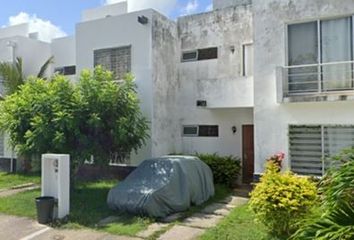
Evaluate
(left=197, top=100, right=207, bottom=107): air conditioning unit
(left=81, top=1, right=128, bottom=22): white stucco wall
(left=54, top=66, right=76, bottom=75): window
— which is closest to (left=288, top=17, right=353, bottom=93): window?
(left=197, top=100, right=207, bottom=107): air conditioning unit

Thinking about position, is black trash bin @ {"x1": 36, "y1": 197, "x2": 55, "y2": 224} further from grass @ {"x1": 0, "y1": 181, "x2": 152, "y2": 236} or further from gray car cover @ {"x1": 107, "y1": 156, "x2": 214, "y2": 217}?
gray car cover @ {"x1": 107, "y1": 156, "x2": 214, "y2": 217}

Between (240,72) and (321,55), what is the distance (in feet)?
12.8

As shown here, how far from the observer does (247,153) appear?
621 inches

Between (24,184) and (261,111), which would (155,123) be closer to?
(261,111)

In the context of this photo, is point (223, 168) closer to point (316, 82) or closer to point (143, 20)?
point (316, 82)

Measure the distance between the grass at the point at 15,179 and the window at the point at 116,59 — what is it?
21.3ft

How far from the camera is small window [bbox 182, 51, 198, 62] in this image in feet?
54.6

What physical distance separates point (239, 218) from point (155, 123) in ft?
20.4

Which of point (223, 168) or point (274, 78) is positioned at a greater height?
point (274, 78)

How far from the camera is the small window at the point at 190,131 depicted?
54.2 ft

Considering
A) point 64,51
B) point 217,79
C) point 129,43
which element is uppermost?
point 64,51

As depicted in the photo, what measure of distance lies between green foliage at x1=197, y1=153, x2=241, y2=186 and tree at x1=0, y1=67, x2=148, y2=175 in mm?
3279

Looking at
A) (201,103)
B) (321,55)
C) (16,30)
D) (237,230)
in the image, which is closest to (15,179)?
(201,103)

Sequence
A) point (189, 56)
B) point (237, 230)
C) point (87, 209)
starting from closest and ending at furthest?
point (237, 230) < point (87, 209) < point (189, 56)
